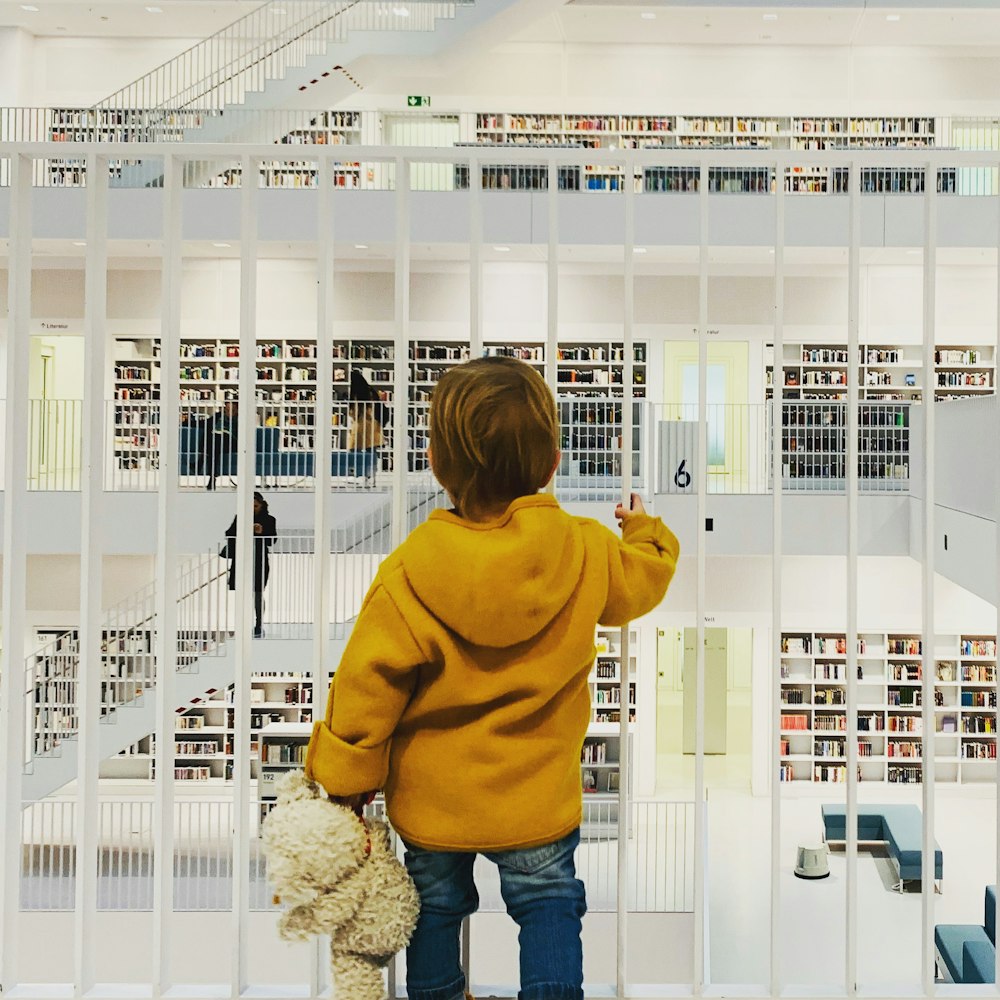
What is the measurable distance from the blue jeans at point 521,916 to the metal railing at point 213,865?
14.7 feet

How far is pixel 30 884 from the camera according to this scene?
6.89 m

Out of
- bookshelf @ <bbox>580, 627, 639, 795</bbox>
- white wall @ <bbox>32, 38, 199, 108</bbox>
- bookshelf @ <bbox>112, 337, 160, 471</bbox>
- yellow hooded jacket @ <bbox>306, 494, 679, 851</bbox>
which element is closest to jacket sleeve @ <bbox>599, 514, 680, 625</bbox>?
yellow hooded jacket @ <bbox>306, 494, 679, 851</bbox>

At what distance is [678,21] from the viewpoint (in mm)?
9516

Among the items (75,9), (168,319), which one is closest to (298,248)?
(75,9)

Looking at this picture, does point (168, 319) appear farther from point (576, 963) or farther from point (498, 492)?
point (576, 963)

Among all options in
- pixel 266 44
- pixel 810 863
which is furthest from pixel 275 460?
pixel 810 863

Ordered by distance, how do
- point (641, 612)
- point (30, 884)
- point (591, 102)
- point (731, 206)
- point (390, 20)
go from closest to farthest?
1. point (641, 612)
2. point (30, 884)
3. point (731, 206)
4. point (390, 20)
5. point (591, 102)

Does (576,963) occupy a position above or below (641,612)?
below

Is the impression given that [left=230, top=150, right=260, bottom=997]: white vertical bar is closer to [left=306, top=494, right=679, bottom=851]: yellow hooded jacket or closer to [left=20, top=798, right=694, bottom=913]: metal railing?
[left=306, top=494, right=679, bottom=851]: yellow hooded jacket

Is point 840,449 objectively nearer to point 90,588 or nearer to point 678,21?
point 678,21

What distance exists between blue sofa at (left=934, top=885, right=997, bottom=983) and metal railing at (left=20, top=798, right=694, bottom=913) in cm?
157

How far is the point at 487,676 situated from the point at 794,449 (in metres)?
7.79

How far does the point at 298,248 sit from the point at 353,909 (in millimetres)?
8653

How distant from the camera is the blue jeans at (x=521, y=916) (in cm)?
125
